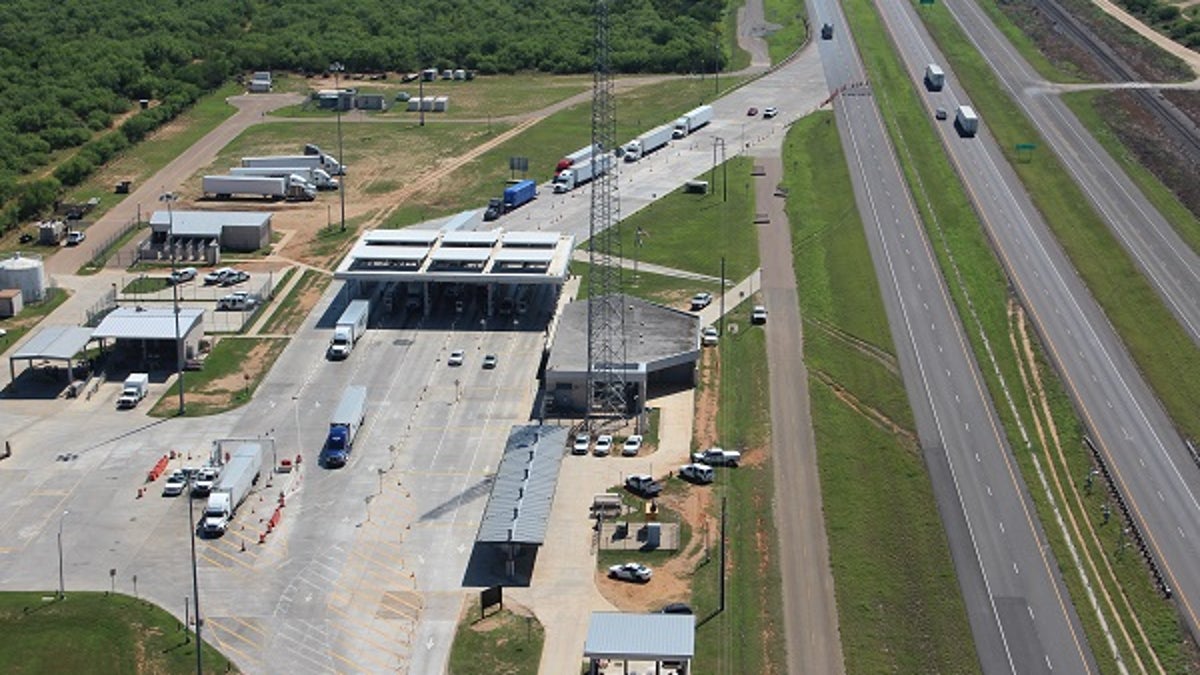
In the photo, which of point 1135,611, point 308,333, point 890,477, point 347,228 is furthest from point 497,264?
point 1135,611

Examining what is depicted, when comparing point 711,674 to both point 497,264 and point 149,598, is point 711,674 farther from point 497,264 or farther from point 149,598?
point 497,264

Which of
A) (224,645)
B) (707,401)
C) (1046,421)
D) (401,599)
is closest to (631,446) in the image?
(707,401)

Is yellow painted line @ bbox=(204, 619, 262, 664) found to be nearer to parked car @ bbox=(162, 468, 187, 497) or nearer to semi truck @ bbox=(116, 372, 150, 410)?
parked car @ bbox=(162, 468, 187, 497)

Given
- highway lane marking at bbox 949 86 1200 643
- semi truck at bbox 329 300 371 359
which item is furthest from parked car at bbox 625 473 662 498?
semi truck at bbox 329 300 371 359

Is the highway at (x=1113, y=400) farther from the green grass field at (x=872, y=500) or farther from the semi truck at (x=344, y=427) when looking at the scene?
the semi truck at (x=344, y=427)

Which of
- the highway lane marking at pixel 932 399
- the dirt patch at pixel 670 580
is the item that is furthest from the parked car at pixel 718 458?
the highway lane marking at pixel 932 399

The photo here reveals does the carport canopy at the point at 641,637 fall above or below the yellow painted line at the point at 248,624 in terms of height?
above

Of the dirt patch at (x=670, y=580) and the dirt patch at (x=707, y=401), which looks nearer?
the dirt patch at (x=670, y=580)
